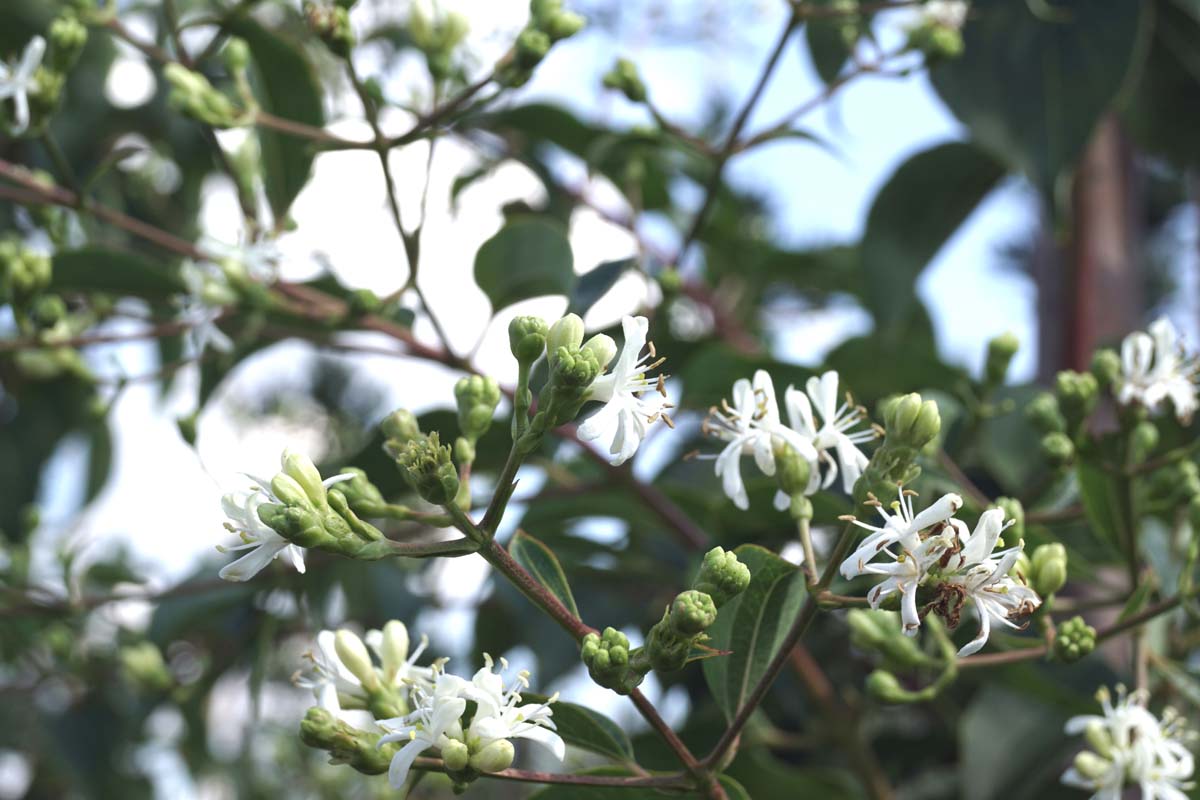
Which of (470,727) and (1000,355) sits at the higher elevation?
(1000,355)

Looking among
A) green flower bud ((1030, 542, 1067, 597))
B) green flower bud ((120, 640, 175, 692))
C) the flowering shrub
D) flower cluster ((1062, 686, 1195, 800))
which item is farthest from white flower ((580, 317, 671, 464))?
green flower bud ((120, 640, 175, 692))

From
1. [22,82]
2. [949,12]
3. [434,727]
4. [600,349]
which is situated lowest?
[434,727]

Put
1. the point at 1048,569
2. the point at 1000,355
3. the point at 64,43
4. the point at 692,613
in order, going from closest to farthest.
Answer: the point at 692,613
the point at 1048,569
the point at 1000,355
the point at 64,43

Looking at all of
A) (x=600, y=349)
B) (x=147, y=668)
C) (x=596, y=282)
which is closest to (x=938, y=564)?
(x=600, y=349)

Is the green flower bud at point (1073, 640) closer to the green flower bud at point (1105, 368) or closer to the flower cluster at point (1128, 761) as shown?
the flower cluster at point (1128, 761)

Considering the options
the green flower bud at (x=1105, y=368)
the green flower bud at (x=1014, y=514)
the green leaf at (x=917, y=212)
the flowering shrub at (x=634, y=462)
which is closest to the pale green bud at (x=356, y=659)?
the flowering shrub at (x=634, y=462)

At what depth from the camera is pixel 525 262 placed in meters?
1.42

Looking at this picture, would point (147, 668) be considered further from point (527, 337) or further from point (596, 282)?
point (527, 337)

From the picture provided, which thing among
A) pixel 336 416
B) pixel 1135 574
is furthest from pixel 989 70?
pixel 336 416

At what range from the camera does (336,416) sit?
4480mm

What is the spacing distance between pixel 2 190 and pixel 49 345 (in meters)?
0.20

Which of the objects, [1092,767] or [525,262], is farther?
[525,262]

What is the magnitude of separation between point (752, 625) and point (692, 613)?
0.15 m

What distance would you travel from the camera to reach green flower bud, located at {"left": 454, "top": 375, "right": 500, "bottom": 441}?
81cm
